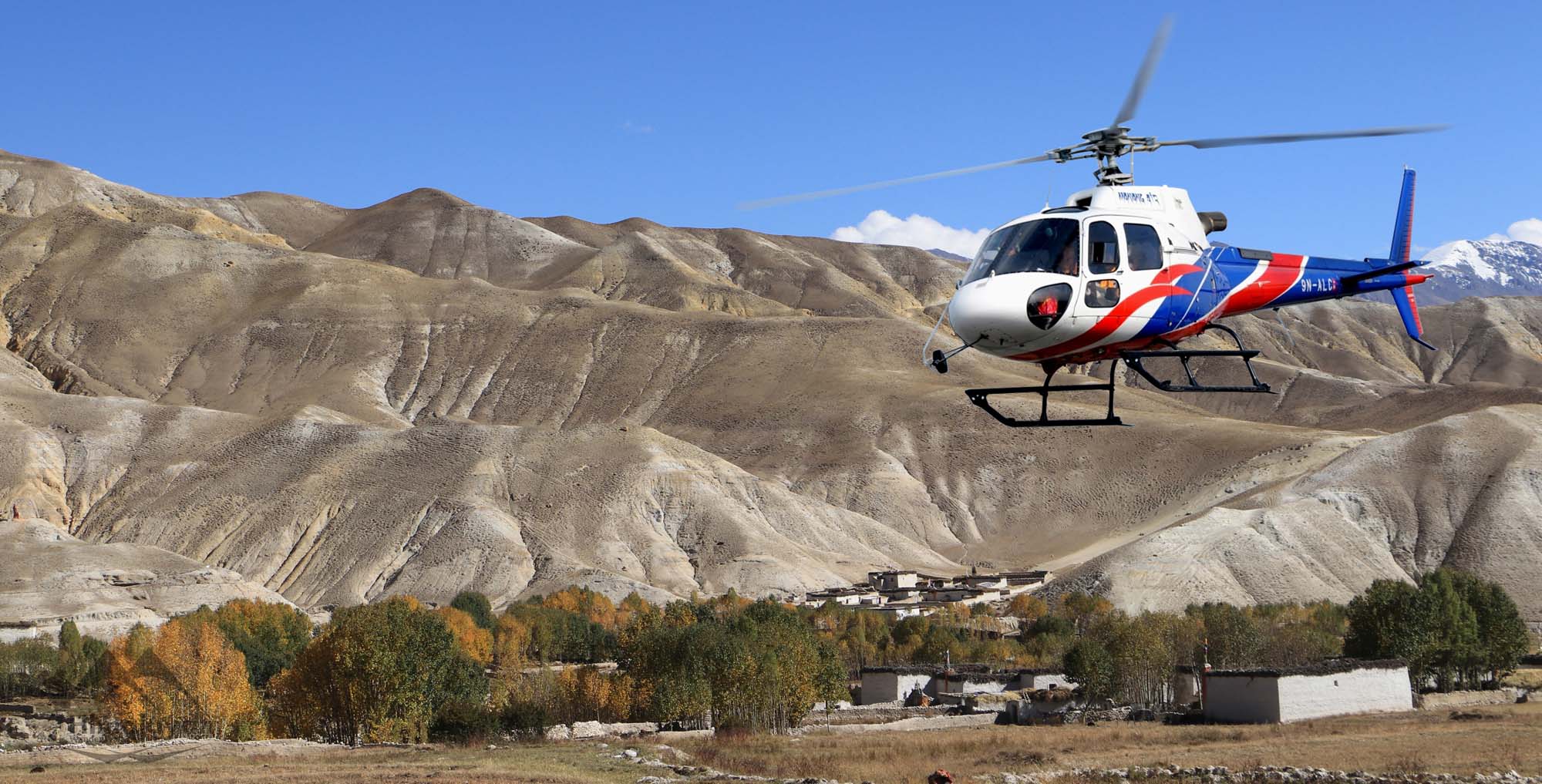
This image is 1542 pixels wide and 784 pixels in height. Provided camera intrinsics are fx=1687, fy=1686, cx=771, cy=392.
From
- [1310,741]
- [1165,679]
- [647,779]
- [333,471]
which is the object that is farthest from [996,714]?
[333,471]

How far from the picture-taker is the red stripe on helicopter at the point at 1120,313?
81.0 ft

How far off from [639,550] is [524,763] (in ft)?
275

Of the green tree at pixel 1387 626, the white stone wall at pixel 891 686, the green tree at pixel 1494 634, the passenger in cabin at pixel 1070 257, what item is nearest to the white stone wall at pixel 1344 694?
the green tree at pixel 1387 626

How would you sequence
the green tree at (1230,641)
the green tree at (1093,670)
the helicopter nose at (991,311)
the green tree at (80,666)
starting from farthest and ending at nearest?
the green tree at (80,666) < the green tree at (1230,641) < the green tree at (1093,670) < the helicopter nose at (991,311)

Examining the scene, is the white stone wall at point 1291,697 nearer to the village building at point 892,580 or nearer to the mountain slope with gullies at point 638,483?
the mountain slope with gullies at point 638,483

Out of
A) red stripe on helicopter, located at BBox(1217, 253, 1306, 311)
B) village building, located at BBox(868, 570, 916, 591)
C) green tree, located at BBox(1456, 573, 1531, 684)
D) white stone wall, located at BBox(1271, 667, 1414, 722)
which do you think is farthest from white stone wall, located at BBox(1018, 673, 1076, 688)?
red stripe on helicopter, located at BBox(1217, 253, 1306, 311)

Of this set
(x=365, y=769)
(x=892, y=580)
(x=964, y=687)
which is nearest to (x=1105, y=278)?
(x=365, y=769)

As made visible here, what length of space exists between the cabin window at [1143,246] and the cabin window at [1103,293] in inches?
21.1

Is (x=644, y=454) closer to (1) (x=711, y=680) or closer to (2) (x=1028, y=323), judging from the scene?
(1) (x=711, y=680)

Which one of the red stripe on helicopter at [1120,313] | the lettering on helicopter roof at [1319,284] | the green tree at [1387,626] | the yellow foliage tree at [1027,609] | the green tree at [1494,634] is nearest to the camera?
the red stripe on helicopter at [1120,313]

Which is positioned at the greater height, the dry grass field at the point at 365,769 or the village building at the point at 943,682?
the village building at the point at 943,682

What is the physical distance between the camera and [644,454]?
141375 mm

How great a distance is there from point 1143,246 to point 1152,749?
104 feet

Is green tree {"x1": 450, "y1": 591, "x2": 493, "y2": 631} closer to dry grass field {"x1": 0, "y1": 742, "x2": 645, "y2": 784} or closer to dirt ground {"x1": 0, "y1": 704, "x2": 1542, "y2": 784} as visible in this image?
dirt ground {"x1": 0, "y1": 704, "x2": 1542, "y2": 784}
